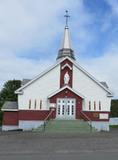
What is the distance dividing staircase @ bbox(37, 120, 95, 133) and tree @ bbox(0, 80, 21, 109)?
3646 centimetres

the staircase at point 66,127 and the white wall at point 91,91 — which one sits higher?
the white wall at point 91,91

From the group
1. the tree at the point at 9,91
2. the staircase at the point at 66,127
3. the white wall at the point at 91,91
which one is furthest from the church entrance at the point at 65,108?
the tree at the point at 9,91

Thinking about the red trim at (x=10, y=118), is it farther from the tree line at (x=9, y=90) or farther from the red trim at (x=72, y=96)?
the tree line at (x=9, y=90)

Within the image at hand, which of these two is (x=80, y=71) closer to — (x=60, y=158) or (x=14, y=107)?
(x=14, y=107)

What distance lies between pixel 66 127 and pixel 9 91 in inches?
1662

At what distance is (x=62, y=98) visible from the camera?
4072 centimetres

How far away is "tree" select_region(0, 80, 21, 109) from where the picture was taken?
7306 cm

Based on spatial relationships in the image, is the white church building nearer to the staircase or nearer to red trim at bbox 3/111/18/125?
red trim at bbox 3/111/18/125

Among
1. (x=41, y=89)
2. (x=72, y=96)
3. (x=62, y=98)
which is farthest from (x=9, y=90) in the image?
(x=72, y=96)

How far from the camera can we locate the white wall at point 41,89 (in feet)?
132

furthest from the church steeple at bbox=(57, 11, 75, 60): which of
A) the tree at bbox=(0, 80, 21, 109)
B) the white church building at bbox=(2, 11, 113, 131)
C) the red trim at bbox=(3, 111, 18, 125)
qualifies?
the tree at bbox=(0, 80, 21, 109)

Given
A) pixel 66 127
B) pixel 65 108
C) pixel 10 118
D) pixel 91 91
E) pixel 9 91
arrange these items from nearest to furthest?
1. pixel 66 127
2. pixel 65 108
3. pixel 91 91
4. pixel 10 118
5. pixel 9 91

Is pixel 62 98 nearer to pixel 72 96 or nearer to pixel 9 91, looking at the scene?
pixel 72 96

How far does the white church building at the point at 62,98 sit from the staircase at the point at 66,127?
291 cm
